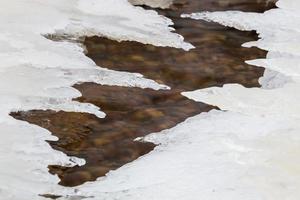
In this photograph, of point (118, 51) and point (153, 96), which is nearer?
point (153, 96)

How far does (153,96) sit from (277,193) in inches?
85.5

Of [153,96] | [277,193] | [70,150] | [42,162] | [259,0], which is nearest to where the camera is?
[277,193]

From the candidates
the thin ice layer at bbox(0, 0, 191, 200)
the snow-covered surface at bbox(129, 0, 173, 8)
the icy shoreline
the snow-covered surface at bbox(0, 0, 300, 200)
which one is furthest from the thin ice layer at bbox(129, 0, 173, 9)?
the icy shoreline

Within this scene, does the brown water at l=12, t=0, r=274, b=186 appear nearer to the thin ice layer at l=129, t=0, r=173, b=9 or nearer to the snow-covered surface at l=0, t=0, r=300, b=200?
the snow-covered surface at l=0, t=0, r=300, b=200

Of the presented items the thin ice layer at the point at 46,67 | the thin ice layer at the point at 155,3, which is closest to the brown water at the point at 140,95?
the thin ice layer at the point at 46,67

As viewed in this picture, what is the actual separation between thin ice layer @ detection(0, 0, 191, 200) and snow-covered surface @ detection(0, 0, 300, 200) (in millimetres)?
10

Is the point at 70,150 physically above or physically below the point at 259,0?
below

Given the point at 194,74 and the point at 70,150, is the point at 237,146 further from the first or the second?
the point at 194,74

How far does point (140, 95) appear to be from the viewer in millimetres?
6699

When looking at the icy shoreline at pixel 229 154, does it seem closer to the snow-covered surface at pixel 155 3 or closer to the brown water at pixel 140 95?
the brown water at pixel 140 95

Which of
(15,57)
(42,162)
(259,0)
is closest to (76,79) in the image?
(15,57)

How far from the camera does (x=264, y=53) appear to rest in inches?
317

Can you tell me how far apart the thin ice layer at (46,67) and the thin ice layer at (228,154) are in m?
0.53

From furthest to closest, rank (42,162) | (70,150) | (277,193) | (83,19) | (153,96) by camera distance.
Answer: (83,19) < (153,96) < (70,150) < (42,162) < (277,193)
